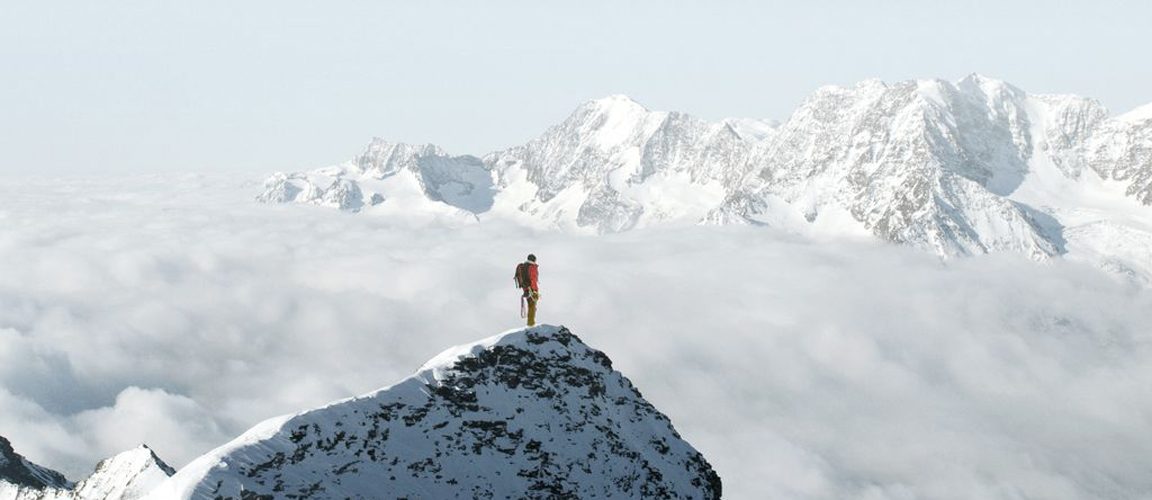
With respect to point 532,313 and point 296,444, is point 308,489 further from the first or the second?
point 532,313

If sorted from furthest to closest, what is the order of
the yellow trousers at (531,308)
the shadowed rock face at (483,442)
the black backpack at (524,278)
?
the black backpack at (524,278), the yellow trousers at (531,308), the shadowed rock face at (483,442)

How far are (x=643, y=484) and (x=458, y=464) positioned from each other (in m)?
11.1

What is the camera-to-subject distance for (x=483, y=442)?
47.2 meters

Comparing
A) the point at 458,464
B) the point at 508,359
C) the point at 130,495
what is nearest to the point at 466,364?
the point at 508,359

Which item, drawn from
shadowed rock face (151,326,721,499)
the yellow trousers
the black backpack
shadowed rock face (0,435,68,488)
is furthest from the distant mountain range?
shadowed rock face (0,435,68,488)

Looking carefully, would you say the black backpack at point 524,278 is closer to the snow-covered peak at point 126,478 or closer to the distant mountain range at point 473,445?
the distant mountain range at point 473,445

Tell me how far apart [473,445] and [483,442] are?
0.67 meters

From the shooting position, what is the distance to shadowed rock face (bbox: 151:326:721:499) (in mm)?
41000

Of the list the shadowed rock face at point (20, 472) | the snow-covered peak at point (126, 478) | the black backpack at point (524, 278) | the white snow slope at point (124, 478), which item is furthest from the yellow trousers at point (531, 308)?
the shadowed rock face at point (20, 472)

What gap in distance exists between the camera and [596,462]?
4934 centimetres

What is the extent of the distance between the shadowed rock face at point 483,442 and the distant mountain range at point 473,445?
7cm

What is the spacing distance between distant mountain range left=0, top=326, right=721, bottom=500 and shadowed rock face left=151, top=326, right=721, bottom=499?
2.8 inches

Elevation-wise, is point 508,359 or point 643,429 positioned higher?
point 508,359

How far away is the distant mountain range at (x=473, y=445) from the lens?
4103cm
